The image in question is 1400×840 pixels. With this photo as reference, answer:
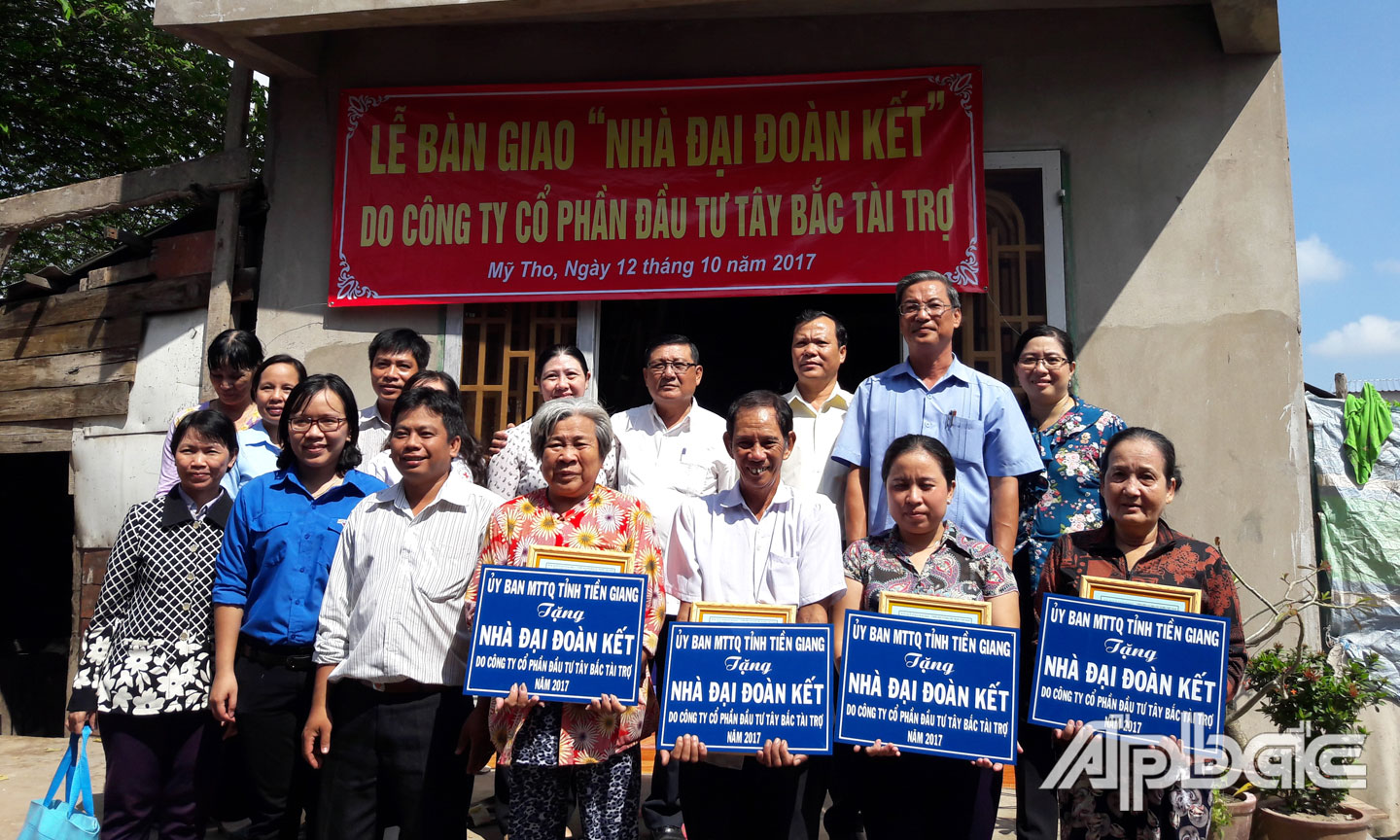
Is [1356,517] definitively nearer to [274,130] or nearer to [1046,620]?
[1046,620]

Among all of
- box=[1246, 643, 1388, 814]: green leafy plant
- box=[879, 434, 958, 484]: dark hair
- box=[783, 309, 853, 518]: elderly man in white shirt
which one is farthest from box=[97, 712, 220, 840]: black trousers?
box=[1246, 643, 1388, 814]: green leafy plant

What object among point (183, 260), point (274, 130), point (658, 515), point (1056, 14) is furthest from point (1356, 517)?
point (183, 260)

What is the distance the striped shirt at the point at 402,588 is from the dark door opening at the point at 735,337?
341 cm

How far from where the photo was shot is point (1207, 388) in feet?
16.4

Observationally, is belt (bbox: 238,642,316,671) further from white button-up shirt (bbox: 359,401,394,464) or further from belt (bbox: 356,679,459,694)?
white button-up shirt (bbox: 359,401,394,464)

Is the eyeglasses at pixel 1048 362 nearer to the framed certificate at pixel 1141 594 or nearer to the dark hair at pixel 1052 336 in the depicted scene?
the dark hair at pixel 1052 336

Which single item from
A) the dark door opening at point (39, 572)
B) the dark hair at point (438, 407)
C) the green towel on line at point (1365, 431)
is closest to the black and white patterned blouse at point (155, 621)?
the dark hair at point (438, 407)

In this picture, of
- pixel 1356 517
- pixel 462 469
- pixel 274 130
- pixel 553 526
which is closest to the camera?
pixel 553 526

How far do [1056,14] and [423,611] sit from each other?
4549 mm

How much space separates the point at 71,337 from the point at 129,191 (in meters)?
1.06

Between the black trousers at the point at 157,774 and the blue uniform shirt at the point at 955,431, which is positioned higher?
the blue uniform shirt at the point at 955,431

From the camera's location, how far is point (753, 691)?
2.62m

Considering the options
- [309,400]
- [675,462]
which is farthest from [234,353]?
[675,462]

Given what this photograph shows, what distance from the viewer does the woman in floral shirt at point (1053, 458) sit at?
3.42m
